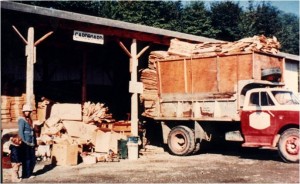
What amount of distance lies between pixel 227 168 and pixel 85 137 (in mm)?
5823

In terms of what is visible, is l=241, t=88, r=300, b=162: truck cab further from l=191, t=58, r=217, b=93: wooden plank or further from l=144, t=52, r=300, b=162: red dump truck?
l=191, t=58, r=217, b=93: wooden plank

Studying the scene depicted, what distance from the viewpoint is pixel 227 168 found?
1098 centimetres

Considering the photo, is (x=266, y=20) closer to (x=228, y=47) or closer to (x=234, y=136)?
(x=228, y=47)

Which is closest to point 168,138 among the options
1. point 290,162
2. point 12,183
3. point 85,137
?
point 85,137

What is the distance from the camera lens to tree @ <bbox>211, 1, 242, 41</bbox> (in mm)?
48625

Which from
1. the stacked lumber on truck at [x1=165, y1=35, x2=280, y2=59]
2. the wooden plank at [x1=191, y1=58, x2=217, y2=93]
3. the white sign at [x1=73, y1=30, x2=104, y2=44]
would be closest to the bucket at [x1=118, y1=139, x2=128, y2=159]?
the wooden plank at [x1=191, y1=58, x2=217, y2=93]

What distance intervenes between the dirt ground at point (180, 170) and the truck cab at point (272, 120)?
0.55 meters

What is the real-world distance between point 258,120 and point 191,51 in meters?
3.86

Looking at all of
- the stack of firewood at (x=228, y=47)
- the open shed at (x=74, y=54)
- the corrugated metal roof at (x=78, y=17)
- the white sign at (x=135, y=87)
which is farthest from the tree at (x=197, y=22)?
the white sign at (x=135, y=87)

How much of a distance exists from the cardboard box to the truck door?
5.34m

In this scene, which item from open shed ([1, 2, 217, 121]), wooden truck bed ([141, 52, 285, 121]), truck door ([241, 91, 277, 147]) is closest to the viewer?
truck door ([241, 91, 277, 147])

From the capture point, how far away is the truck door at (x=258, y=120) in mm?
11945

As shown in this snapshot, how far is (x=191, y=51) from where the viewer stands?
1464 cm

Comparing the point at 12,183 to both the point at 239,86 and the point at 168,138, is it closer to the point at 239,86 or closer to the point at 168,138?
the point at 168,138
